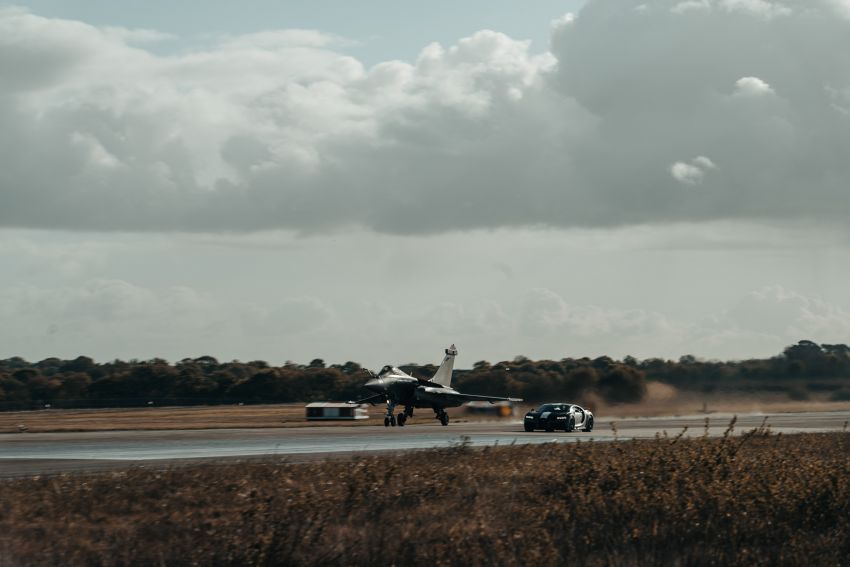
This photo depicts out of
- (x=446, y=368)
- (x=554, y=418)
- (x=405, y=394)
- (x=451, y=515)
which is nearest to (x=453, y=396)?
(x=405, y=394)

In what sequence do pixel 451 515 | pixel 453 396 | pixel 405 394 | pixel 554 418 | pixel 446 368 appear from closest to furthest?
1. pixel 451 515
2. pixel 554 418
3. pixel 405 394
4. pixel 453 396
5. pixel 446 368

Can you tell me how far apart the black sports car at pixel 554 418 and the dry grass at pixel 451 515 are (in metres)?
30.5

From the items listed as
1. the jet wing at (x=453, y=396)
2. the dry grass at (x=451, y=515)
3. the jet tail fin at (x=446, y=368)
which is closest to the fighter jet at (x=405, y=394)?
the jet wing at (x=453, y=396)

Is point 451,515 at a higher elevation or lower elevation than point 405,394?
lower

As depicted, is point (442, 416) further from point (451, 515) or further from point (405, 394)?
point (451, 515)

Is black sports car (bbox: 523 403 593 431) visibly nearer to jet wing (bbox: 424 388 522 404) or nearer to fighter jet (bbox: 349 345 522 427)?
fighter jet (bbox: 349 345 522 427)

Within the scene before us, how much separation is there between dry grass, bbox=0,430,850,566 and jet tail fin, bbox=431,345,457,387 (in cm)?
5892

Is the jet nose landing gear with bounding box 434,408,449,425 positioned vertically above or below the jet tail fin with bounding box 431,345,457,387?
below

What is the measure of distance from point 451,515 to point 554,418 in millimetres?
36929

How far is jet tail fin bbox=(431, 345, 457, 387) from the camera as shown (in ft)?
271

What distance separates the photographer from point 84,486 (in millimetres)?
21312

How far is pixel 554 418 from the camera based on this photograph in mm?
54062

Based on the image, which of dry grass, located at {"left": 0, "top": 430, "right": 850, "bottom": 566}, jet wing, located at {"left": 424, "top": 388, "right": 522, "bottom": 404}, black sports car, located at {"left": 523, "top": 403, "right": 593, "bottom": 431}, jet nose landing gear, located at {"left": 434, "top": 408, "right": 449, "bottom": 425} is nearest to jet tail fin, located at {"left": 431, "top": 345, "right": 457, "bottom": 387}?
jet wing, located at {"left": 424, "top": 388, "right": 522, "bottom": 404}

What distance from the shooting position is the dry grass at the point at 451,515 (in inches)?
561
